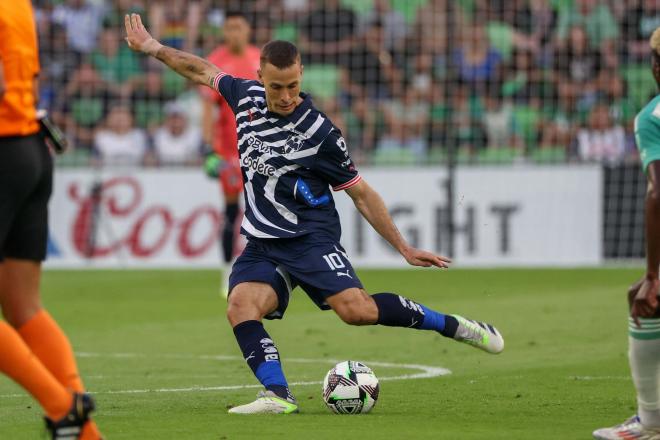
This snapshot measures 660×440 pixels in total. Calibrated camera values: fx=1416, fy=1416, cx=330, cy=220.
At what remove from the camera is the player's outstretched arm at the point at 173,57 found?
8.13m

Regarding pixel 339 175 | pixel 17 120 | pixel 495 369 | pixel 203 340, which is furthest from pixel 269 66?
pixel 203 340

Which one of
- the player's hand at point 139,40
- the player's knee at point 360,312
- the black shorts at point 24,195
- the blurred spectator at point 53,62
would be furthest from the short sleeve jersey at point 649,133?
the blurred spectator at point 53,62

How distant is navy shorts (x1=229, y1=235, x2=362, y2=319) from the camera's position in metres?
7.64

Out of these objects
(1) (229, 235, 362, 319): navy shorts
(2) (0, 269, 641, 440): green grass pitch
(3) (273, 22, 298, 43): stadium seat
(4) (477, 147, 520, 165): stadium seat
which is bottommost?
(2) (0, 269, 641, 440): green grass pitch

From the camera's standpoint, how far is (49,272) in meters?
19.1

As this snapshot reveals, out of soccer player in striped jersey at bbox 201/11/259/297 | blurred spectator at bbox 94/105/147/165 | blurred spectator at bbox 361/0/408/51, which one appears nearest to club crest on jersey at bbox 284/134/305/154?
soccer player in striped jersey at bbox 201/11/259/297

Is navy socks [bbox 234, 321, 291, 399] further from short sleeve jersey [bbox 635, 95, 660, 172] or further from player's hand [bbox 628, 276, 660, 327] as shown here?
short sleeve jersey [bbox 635, 95, 660, 172]

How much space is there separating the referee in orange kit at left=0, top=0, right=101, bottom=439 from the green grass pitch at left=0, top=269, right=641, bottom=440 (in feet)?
2.97

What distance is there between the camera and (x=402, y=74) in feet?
71.9

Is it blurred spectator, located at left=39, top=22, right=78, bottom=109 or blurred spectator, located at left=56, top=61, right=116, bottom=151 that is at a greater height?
blurred spectator, located at left=39, top=22, right=78, bottom=109

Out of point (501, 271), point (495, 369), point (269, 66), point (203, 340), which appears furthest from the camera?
point (501, 271)

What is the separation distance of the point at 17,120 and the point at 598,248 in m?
14.7

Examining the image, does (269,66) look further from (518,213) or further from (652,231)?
(518,213)

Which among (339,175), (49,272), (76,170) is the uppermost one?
(339,175)
